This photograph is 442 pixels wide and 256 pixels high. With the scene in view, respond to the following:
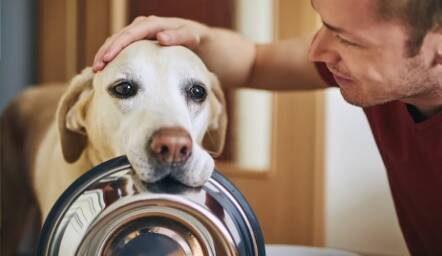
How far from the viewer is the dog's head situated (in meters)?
0.73

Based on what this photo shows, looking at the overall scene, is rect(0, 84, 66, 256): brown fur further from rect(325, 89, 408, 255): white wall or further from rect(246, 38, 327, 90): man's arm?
rect(325, 89, 408, 255): white wall

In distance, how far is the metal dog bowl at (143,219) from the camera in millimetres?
726

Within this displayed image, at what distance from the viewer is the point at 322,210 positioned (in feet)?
3.04

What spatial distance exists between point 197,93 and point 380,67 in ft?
0.85

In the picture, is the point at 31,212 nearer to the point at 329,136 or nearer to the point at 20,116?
the point at 20,116

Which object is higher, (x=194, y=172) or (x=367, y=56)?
(x=367, y=56)

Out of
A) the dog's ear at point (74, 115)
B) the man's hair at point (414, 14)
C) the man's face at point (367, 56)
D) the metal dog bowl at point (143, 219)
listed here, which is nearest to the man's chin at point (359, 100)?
the man's face at point (367, 56)

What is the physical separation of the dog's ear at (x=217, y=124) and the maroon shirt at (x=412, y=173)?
0.18m

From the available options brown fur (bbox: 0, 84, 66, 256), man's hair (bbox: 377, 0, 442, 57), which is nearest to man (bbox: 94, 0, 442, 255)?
man's hair (bbox: 377, 0, 442, 57)

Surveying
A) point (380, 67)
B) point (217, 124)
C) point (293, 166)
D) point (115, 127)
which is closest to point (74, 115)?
point (115, 127)

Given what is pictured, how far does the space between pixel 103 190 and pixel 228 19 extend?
14.2 inches

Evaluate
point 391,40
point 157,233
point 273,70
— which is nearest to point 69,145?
point 157,233

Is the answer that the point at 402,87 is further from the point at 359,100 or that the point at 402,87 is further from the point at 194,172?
the point at 194,172

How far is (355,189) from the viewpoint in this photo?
955 millimetres
